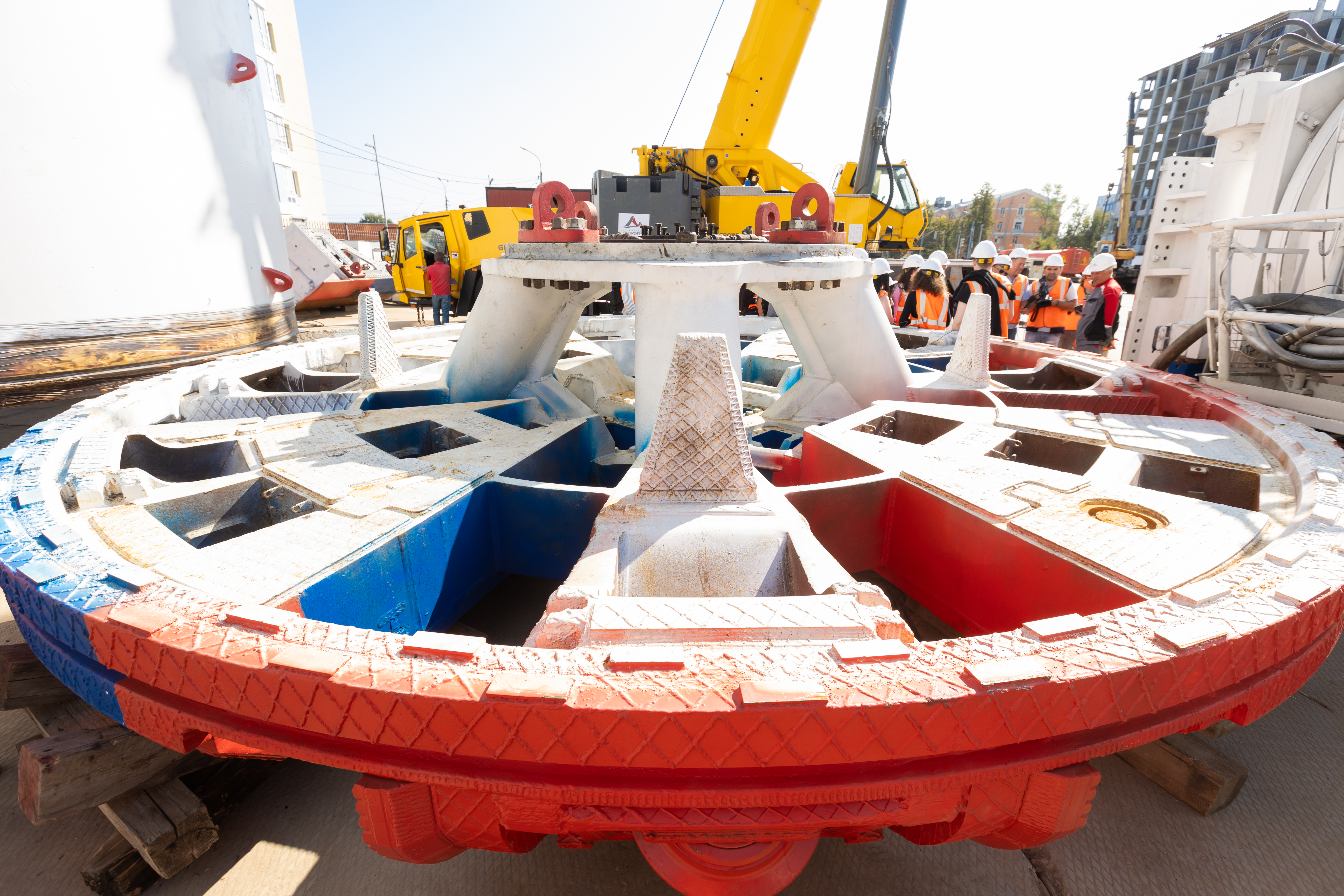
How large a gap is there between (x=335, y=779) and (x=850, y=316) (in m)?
4.58

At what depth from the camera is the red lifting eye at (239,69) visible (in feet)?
23.2

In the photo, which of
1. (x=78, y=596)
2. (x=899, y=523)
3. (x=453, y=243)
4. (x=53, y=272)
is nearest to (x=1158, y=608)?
(x=899, y=523)

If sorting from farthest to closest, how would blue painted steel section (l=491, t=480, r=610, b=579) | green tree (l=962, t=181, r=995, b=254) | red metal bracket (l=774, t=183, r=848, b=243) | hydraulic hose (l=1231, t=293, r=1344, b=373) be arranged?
green tree (l=962, t=181, r=995, b=254), red metal bracket (l=774, t=183, r=848, b=243), hydraulic hose (l=1231, t=293, r=1344, b=373), blue painted steel section (l=491, t=480, r=610, b=579)

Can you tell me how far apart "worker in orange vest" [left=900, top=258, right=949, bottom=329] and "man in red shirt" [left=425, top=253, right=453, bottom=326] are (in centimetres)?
944

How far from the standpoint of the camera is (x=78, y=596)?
226cm

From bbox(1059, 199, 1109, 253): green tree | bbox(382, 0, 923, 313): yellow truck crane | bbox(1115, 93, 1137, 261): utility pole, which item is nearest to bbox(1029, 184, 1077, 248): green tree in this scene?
bbox(1059, 199, 1109, 253): green tree

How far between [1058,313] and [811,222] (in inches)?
222

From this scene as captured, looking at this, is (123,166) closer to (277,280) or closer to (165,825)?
(277,280)

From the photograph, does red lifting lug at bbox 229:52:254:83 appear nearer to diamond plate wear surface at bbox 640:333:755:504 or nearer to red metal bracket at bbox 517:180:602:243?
red metal bracket at bbox 517:180:602:243

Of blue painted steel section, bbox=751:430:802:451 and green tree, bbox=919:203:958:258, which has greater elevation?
green tree, bbox=919:203:958:258

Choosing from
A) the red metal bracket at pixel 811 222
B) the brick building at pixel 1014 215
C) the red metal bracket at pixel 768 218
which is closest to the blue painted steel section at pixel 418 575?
the red metal bracket at pixel 811 222

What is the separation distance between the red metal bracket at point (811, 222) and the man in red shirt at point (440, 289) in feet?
34.3

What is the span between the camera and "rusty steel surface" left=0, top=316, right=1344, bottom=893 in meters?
1.78

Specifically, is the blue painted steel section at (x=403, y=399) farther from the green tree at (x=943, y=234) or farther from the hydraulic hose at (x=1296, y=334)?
the green tree at (x=943, y=234)
